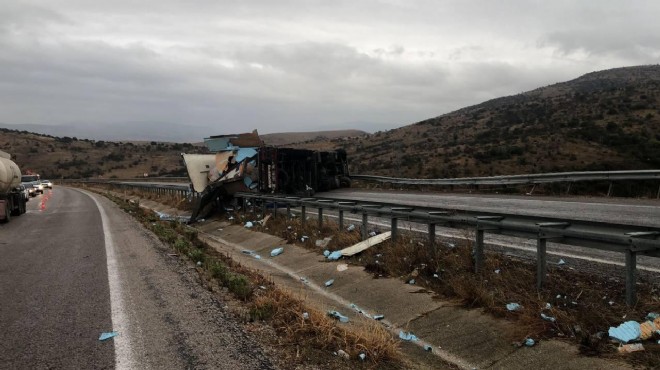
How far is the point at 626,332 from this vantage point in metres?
4.71

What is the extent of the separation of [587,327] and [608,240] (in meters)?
1.05

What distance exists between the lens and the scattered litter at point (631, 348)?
448cm

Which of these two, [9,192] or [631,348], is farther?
[9,192]

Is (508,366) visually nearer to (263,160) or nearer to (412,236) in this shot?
(412,236)

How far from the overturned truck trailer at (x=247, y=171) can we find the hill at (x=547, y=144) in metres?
9.97

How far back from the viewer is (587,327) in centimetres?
511

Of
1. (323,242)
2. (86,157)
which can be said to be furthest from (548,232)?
(86,157)

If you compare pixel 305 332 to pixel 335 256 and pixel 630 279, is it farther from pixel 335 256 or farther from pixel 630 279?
pixel 335 256

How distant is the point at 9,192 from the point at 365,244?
16863mm

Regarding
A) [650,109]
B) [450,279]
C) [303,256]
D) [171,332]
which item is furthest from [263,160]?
[650,109]

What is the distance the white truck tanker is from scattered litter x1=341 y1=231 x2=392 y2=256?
579 inches

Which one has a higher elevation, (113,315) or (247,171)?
(247,171)

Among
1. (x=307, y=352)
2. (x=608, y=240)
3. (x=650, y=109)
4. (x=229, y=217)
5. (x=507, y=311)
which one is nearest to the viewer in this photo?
(x=307, y=352)

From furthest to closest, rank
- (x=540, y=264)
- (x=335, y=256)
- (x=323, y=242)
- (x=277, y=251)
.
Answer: (x=277, y=251) → (x=323, y=242) → (x=335, y=256) → (x=540, y=264)
